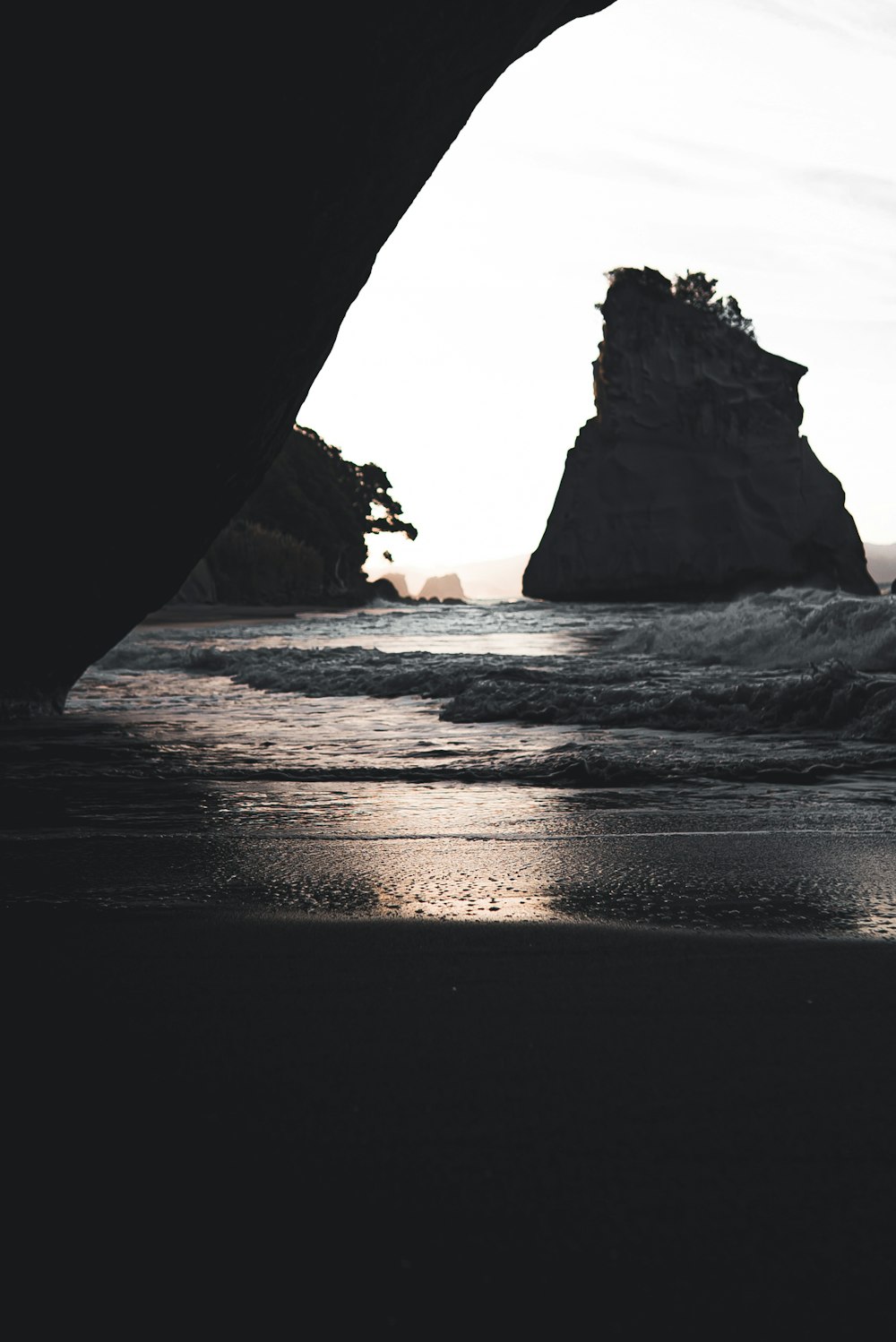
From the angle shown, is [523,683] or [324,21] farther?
[523,683]

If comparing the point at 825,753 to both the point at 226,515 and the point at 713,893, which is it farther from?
the point at 226,515

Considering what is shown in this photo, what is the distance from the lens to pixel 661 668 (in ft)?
32.0

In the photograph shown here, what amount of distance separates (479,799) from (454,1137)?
2.70m

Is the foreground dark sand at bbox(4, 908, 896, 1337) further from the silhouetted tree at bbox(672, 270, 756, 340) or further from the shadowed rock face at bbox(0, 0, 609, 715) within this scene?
the silhouetted tree at bbox(672, 270, 756, 340)

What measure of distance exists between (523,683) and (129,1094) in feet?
21.7

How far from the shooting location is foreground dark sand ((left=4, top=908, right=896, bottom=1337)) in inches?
37.4

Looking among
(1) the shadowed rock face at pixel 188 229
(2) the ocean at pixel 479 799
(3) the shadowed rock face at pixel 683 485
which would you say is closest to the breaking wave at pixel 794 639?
(2) the ocean at pixel 479 799

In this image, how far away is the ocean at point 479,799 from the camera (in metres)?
2.44

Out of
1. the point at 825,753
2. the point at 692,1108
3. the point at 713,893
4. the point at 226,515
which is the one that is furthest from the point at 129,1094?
the point at 226,515

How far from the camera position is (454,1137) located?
1.22m

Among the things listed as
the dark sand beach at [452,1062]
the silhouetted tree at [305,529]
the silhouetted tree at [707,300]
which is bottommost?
the dark sand beach at [452,1062]

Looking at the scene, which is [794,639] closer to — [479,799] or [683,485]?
[479,799]

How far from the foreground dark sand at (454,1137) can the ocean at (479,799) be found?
1.45 feet

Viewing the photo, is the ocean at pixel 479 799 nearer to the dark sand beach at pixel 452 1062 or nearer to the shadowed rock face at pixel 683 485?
the dark sand beach at pixel 452 1062
